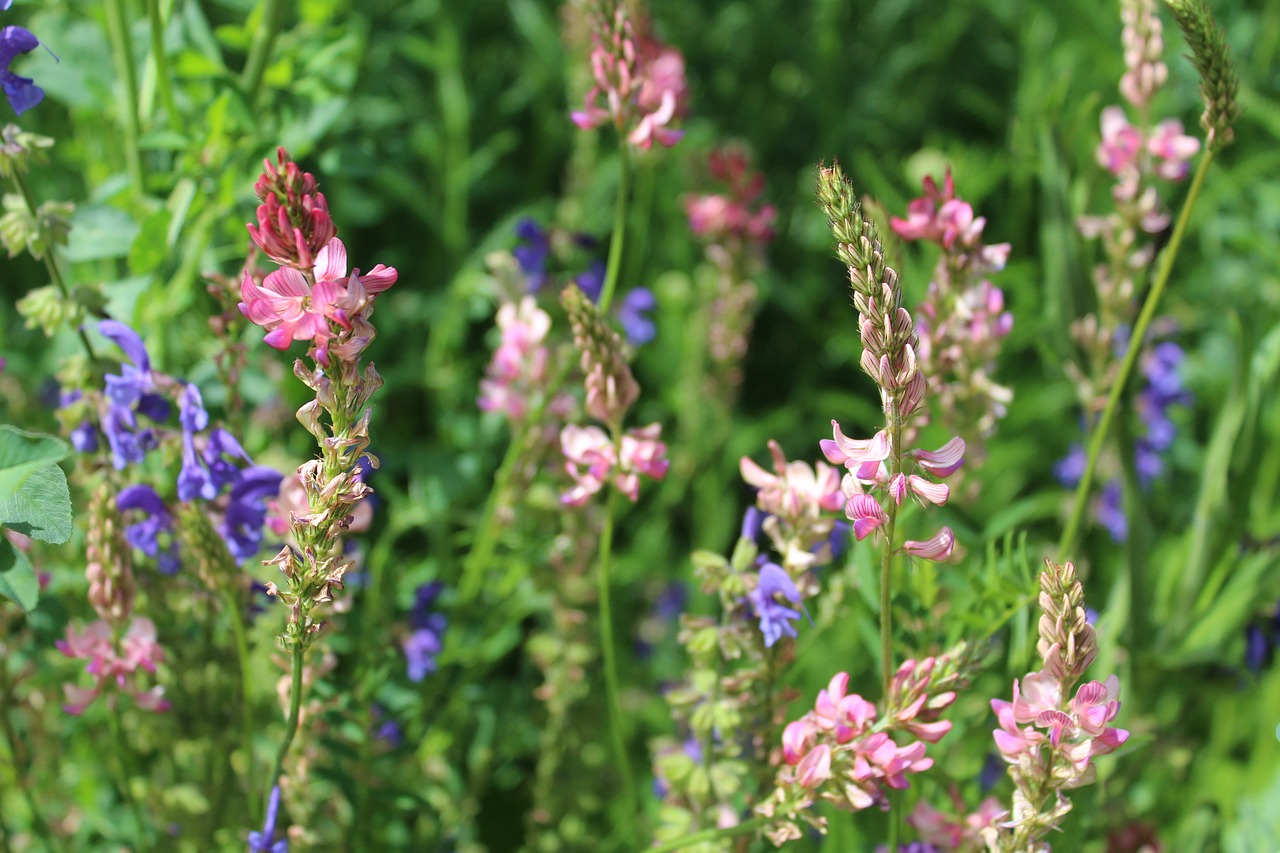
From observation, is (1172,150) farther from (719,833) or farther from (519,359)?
(719,833)

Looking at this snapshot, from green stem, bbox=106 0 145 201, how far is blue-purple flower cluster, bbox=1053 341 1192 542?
6.23 feet

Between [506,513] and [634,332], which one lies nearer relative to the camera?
[506,513]

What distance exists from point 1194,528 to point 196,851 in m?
1.59

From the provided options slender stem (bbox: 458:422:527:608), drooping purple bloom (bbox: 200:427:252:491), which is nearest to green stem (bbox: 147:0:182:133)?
drooping purple bloom (bbox: 200:427:252:491)

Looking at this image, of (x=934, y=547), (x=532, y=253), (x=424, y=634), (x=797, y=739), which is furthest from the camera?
(x=532, y=253)

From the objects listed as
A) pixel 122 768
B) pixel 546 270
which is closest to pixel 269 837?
pixel 122 768

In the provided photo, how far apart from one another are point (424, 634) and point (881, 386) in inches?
42.5

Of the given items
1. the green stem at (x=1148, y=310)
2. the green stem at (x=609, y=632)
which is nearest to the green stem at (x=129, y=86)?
the green stem at (x=609, y=632)

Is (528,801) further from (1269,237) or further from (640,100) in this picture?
(1269,237)

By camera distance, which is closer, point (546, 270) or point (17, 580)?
point (17, 580)

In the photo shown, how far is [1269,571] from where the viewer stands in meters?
1.76

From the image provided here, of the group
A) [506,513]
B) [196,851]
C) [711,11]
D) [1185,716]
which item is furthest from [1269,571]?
[711,11]

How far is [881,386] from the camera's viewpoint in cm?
101

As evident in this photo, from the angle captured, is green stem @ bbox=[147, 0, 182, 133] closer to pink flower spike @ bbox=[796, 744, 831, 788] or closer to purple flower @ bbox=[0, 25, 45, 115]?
purple flower @ bbox=[0, 25, 45, 115]
